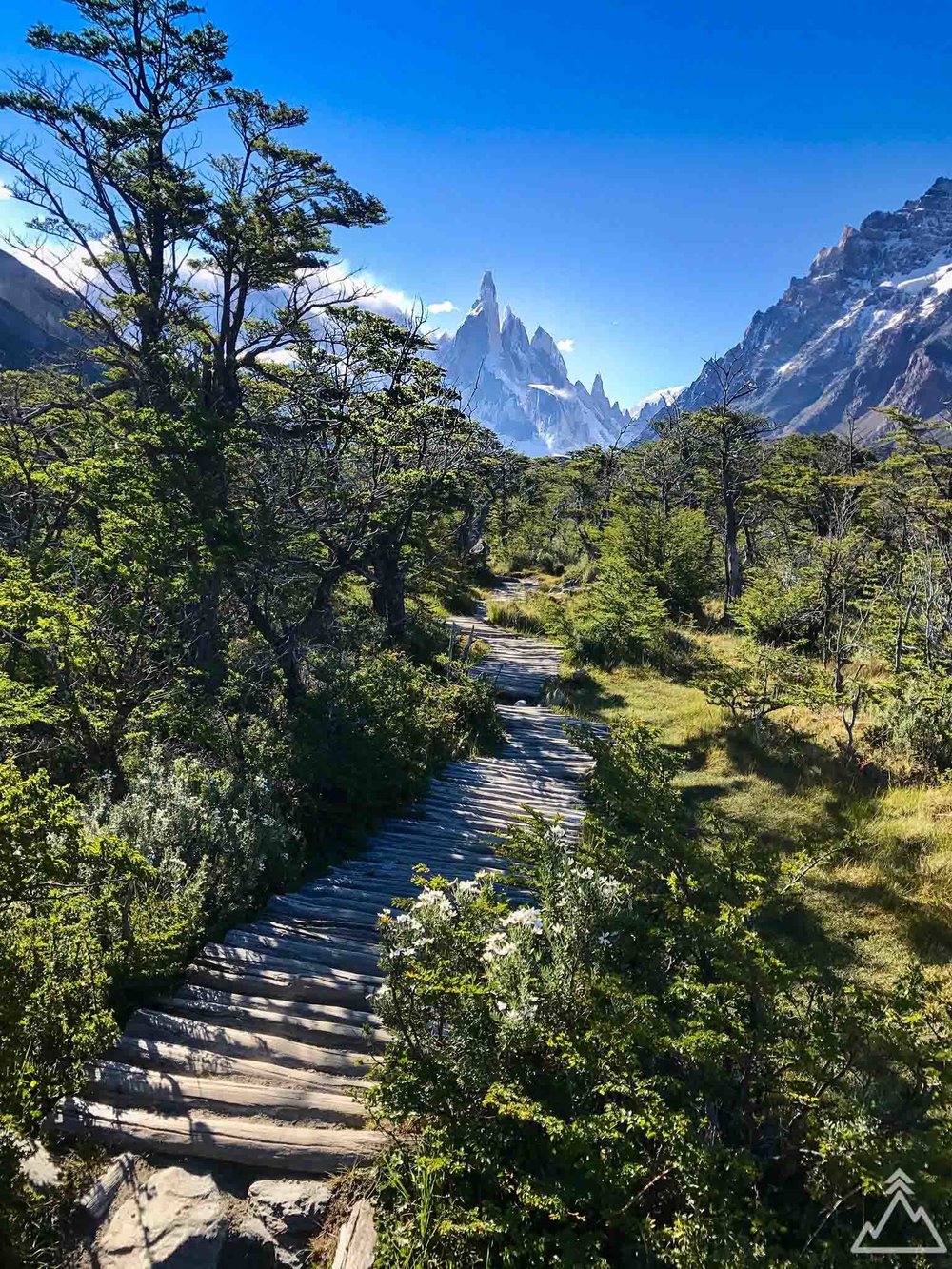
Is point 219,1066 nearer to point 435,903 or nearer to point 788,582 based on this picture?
point 435,903

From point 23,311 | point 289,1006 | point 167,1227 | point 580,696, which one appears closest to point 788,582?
point 580,696

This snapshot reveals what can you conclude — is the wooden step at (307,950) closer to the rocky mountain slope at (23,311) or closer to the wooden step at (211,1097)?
the wooden step at (211,1097)

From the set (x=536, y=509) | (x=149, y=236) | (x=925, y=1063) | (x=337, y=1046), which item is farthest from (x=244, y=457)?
(x=536, y=509)

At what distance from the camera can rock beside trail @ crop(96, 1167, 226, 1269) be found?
2.16 m

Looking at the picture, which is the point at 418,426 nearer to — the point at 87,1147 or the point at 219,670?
the point at 219,670

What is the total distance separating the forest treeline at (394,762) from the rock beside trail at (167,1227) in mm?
218

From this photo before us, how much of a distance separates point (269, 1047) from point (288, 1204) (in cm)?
87

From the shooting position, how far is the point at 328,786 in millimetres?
6535

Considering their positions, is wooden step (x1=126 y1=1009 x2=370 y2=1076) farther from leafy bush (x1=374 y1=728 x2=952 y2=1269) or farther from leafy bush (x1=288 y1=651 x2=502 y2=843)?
leafy bush (x1=288 y1=651 x2=502 y2=843)

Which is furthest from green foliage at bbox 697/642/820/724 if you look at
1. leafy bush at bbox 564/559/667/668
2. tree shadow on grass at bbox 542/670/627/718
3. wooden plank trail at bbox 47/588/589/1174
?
wooden plank trail at bbox 47/588/589/1174

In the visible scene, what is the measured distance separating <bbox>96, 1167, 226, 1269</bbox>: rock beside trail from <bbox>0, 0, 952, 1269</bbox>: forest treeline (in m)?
0.22

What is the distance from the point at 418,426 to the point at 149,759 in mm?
9404

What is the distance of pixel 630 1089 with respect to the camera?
7.70 ft

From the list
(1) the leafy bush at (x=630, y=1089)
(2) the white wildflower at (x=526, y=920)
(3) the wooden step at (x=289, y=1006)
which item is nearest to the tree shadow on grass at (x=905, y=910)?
(1) the leafy bush at (x=630, y=1089)
